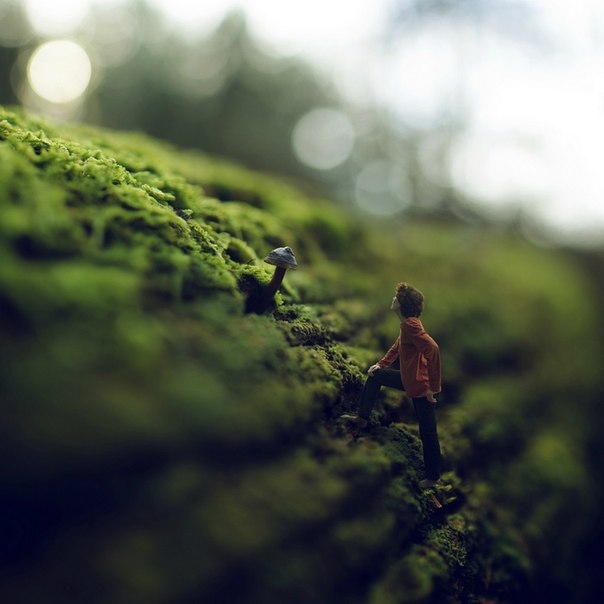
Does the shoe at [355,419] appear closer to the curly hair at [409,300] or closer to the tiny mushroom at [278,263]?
the curly hair at [409,300]

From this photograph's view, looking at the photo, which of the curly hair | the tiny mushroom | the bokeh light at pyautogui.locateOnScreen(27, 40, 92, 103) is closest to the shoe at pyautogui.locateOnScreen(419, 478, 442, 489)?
the curly hair

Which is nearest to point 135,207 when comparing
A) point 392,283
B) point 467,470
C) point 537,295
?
point 467,470

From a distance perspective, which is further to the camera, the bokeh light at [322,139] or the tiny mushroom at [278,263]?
the bokeh light at [322,139]

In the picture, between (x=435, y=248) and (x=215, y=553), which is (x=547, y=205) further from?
(x=215, y=553)

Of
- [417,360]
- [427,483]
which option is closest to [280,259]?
[417,360]

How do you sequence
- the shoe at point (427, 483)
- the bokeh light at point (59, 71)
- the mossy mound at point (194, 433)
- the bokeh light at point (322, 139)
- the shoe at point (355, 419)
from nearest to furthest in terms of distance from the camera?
the mossy mound at point (194, 433) → the shoe at point (355, 419) → the shoe at point (427, 483) → the bokeh light at point (59, 71) → the bokeh light at point (322, 139)

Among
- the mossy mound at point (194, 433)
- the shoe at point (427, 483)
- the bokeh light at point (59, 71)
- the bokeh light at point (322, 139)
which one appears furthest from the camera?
the bokeh light at point (322, 139)

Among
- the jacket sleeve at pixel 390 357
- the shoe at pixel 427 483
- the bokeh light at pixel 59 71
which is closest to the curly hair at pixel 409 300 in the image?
the jacket sleeve at pixel 390 357

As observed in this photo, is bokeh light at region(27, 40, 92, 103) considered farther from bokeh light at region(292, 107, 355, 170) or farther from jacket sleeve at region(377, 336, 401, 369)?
jacket sleeve at region(377, 336, 401, 369)
